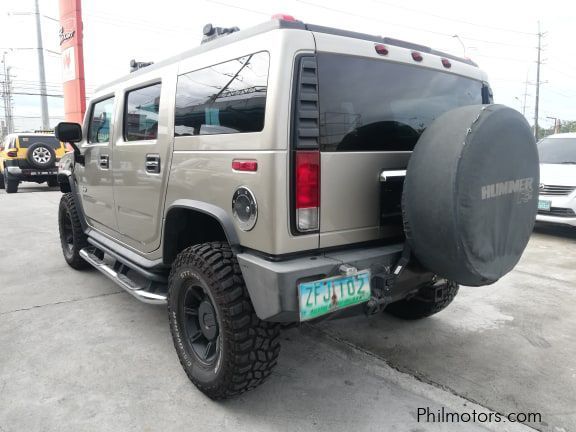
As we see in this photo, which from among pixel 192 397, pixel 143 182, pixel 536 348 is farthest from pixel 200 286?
pixel 536 348

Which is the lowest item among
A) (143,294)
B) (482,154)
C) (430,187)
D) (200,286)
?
(143,294)

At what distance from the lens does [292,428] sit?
2.34 m

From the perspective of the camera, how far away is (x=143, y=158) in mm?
3156

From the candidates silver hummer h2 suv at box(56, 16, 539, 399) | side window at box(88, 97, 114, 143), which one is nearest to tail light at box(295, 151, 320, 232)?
silver hummer h2 suv at box(56, 16, 539, 399)

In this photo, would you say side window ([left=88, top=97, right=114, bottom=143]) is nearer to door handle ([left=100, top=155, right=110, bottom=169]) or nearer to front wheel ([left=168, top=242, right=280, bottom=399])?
door handle ([left=100, top=155, right=110, bottom=169])

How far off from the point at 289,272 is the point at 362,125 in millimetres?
886

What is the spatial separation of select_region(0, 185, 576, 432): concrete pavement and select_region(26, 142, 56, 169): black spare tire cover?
924cm

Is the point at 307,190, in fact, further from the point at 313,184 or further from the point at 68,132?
the point at 68,132

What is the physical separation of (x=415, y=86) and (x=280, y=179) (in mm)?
1119

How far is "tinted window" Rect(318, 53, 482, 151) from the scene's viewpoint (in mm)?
2236

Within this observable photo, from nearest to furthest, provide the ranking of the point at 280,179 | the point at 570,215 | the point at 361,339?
1. the point at 280,179
2. the point at 361,339
3. the point at 570,215

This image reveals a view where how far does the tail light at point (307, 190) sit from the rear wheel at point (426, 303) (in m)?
1.24

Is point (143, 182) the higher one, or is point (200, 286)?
point (143, 182)

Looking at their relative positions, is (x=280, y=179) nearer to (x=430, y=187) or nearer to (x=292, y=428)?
(x=430, y=187)
